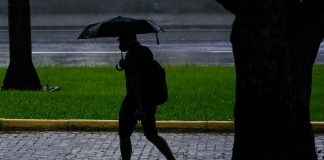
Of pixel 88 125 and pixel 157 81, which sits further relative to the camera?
pixel 88 125

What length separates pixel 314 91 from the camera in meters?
13.7

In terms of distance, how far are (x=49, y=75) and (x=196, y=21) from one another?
14.2 m

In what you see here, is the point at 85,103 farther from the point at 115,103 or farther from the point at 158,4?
the point at 158,4

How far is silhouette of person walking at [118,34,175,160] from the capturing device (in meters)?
7.54

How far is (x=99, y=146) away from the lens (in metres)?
9.56

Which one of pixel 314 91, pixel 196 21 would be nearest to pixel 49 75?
pixel 314 91

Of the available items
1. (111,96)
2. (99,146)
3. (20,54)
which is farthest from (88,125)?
(20,54)

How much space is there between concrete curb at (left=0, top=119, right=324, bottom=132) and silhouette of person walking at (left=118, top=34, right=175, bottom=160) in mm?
2526

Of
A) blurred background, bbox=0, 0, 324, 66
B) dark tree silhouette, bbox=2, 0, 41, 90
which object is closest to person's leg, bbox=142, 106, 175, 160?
dark tree silhouette, bbox=2, 0, 41, 90

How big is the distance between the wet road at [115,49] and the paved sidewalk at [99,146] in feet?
28.0

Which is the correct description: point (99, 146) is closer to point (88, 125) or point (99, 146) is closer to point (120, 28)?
point (88, 125)

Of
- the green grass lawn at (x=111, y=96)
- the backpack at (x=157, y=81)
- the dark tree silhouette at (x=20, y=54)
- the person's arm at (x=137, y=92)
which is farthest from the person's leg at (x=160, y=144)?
the dark tree silhouette at (x=20, y=54)

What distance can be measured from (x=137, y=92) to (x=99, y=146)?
2176 millimetres

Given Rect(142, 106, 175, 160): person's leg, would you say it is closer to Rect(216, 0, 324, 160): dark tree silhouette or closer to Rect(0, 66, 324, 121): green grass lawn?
Rect(216, 0, 324, 160): dark tree silhouette
